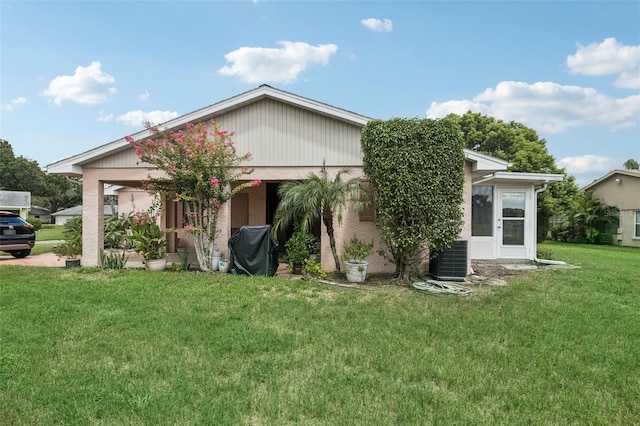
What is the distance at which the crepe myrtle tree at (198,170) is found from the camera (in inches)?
346

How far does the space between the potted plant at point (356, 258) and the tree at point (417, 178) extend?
99cm

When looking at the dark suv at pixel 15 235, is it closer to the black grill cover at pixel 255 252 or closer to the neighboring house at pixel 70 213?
the black grill cover at pixel 255 252

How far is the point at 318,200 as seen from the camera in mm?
8523

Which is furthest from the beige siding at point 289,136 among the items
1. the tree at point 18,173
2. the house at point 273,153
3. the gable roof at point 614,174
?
the tree at point 18,173

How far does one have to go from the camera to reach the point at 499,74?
547 inches

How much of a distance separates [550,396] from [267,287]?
539cm

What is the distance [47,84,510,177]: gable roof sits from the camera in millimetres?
8788

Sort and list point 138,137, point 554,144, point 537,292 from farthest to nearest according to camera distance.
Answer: point 554,144 → point 138,137 → point 537,292

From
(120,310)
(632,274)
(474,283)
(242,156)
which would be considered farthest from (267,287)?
(632,274)

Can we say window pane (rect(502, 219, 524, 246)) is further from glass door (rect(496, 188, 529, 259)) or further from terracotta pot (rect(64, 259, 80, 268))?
terracotta pot (rect(64, 259, 80, 268))

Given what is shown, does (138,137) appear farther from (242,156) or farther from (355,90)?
(355,90)

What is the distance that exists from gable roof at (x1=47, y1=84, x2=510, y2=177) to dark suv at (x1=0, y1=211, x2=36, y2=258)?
3.48 metres

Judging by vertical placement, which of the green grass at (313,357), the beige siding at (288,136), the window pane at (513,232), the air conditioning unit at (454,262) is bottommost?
the green grass at (313,357)

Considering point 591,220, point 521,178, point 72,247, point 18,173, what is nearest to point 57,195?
point 18,173
